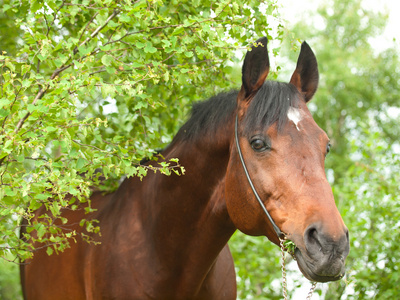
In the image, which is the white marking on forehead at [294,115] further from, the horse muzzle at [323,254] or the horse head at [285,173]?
the horse muzzle at [323,254]

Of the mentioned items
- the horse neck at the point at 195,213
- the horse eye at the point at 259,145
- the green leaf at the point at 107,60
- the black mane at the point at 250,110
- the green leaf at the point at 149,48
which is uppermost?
the green leaf at the point at 149,48

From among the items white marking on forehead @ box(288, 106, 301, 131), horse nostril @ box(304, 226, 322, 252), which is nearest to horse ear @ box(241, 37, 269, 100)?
white marking on forehead @ box(288, 106, 301, 131)

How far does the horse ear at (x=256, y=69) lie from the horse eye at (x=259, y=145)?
0.39 meters

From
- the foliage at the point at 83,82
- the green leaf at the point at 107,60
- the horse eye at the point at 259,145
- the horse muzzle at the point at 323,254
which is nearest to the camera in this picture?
the horse muzzle at the point at 323,254

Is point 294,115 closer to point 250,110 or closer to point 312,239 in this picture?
point 250,110

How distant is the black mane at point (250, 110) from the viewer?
257 centimetres

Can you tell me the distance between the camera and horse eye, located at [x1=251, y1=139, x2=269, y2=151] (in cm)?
252

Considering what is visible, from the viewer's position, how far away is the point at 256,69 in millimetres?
2795

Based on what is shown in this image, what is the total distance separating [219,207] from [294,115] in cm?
75

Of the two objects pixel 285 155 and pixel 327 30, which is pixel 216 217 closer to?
pixel 285 155

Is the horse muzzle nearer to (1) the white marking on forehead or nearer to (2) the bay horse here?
(2) the bay horse

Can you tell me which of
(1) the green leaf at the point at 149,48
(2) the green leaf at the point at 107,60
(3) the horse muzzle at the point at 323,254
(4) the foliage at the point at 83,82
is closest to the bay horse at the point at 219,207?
(3) the horse muzzle at the point at 323,254

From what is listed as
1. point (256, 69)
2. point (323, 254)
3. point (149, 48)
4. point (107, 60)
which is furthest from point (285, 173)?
point (107, 60)

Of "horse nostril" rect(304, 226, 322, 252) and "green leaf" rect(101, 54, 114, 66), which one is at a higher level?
"green leaf" rect(101, 54, 114, 66)
